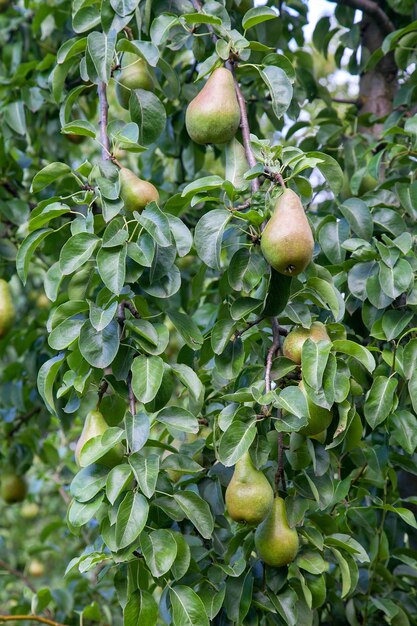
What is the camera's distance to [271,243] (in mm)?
933

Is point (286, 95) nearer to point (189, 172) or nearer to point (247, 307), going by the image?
point (247, 307)

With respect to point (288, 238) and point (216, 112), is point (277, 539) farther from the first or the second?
point (216, 112)

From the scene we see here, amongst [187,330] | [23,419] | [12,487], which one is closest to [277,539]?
[187,330]

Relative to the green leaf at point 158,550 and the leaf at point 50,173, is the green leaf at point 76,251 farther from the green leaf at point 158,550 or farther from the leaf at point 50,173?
the green leaf at point 158,550

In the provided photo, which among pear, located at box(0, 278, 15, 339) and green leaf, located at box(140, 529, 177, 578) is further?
pear, located at box(0, 278, 15, 339)

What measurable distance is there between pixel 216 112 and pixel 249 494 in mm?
471

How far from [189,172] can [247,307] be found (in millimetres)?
785

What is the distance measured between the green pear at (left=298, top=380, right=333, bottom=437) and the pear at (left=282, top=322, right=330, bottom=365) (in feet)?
0.14

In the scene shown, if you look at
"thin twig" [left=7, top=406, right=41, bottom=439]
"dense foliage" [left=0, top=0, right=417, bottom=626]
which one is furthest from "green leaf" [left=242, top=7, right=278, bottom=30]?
"thin twig" [left=7, top=406, right=41, bottom=439]

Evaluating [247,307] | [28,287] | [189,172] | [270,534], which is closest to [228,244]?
[247,307]

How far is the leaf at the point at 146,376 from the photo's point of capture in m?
0.96

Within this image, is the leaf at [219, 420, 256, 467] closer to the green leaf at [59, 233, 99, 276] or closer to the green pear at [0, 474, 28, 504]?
the green leaf at [59, 233, 99, 276]

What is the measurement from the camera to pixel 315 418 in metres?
0.96

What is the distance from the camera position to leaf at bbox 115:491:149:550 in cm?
90
